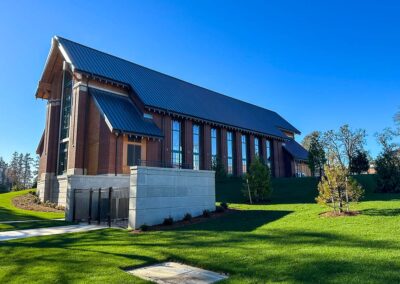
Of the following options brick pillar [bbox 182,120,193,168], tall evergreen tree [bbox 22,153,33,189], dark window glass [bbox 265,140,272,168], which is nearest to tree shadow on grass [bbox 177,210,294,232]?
brick pillar [bbox 182,120,193,168]

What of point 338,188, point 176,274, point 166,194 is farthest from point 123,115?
point 176,274

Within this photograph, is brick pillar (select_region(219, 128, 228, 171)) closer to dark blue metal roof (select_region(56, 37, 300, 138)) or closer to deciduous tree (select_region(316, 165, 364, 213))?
dark blue metal roof (select_region(56, 37, 300, 138))

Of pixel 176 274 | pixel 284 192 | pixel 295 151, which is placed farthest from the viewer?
pixel 295 151

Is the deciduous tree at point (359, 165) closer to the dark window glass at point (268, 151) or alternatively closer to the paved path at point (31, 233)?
the dark window glass at point (268, 151)

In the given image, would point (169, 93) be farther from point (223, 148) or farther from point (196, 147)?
point (223, 148)

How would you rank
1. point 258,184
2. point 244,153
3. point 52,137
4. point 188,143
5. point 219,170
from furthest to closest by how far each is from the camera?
point 244,153 < point 219,170 < point 188,143 < point 52,137 < point 258,184

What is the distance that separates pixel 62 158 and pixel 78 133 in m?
4.29

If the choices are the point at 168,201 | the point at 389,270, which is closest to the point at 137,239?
the point at 168,201

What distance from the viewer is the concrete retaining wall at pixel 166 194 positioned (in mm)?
13723

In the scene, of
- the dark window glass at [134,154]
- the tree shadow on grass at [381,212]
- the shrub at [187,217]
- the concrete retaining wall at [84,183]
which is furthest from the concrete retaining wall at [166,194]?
the dark window glass at [134,154]

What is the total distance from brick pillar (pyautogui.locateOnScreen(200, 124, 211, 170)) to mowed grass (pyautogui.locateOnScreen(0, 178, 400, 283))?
2075 cm

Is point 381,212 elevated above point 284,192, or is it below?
below

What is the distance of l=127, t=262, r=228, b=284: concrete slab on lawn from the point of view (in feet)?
21.4

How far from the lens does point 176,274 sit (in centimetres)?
700
